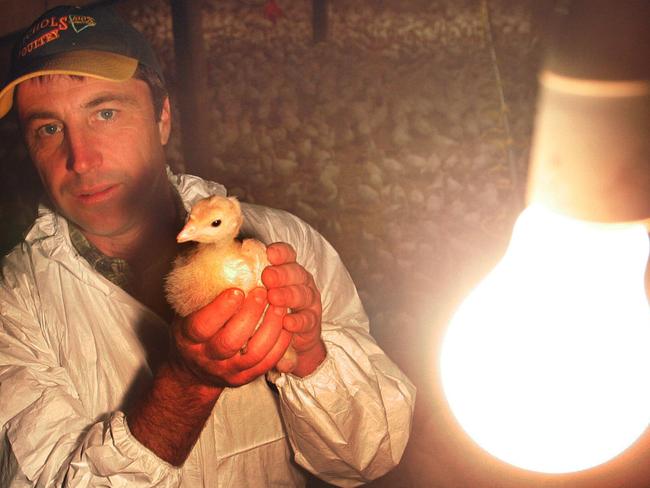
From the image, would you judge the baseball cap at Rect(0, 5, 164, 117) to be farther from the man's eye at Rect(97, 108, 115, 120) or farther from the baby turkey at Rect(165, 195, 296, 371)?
the baby turkey at Rect(165, 195, 296, 371)

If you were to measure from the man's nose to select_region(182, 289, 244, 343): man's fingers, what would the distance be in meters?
0.66

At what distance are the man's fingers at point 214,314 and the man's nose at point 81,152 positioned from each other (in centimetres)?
66

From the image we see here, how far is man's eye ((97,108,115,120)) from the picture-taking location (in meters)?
1.40

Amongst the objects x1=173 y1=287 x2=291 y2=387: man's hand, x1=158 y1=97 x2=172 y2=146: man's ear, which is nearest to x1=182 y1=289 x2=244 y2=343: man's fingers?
x1=173 y1=287 x2=291 y2=387: man's hand

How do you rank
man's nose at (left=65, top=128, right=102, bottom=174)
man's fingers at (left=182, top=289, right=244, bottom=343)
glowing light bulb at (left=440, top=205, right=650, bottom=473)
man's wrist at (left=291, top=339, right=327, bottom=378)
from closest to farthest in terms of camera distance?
glowing light bulb at (left=440, top=205, right=650, bottom=473)
man's fingers at (left=182, top=289, right=244, bottom=343)
man's wrist at (left=291, top=339, right=327, bottom=378)
man's nose at (left=65, top=128, right=102, bottom=174)

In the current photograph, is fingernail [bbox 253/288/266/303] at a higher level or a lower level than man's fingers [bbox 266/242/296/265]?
lower

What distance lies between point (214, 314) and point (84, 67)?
0.80 metres

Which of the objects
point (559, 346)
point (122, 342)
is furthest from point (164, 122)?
point (559, 346)

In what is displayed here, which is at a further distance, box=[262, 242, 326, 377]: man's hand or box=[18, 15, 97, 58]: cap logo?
box=[18, 15, 97, 58]: cap logo

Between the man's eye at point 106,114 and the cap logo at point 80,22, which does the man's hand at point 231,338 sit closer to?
the man's eye at point 106,114

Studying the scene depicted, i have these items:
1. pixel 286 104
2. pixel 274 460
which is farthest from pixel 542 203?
pixel 286 104

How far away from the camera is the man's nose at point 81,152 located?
1328 millimetres

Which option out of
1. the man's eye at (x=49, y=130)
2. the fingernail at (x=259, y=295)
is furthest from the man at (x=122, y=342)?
the fingernail at (x=259, y=295)

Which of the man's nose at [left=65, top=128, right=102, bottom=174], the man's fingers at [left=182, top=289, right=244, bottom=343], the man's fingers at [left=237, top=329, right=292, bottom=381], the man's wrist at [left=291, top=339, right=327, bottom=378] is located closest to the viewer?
the man's fingers at [left=182, top=289, right=244, bottom=343]
